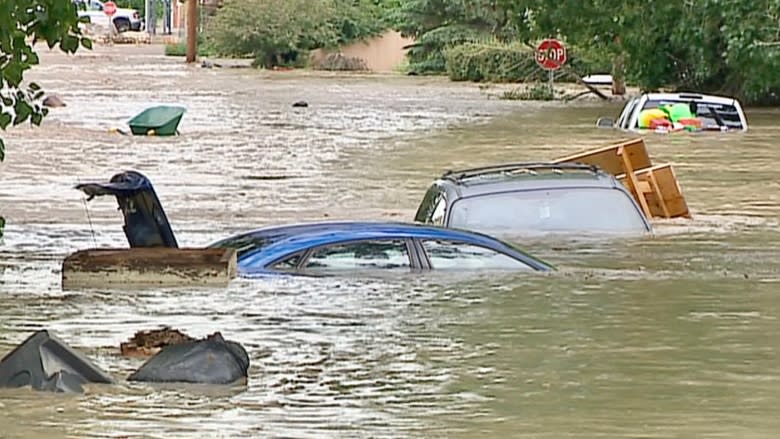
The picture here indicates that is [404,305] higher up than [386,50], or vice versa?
[404,305]

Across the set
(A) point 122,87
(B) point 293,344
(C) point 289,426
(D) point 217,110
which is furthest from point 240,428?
(A) point 122,87

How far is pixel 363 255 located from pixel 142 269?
1.55 meters

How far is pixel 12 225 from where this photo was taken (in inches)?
714

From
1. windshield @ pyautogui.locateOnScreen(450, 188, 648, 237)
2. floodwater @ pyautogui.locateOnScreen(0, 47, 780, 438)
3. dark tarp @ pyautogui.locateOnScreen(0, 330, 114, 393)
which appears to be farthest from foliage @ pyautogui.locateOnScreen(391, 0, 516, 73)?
dark tarp @ pyautogui.locateOnScreen(0, 330, 114, 393)

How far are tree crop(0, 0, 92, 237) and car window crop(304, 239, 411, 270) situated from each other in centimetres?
257

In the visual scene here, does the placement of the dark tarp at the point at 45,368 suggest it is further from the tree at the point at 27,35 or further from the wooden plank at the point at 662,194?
the wooden plank at the point at 662,194

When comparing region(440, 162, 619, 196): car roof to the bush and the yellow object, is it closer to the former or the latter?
the yellow object

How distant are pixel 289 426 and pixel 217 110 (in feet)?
121

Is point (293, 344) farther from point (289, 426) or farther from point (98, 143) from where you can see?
point (98, 143)

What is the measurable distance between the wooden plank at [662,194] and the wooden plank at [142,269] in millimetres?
7530

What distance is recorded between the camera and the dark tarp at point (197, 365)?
7961mm

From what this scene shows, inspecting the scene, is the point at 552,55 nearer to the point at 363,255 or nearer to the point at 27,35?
the point at 363,255

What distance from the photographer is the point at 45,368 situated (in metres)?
7.77

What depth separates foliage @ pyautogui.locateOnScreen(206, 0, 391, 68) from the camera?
252 ft
